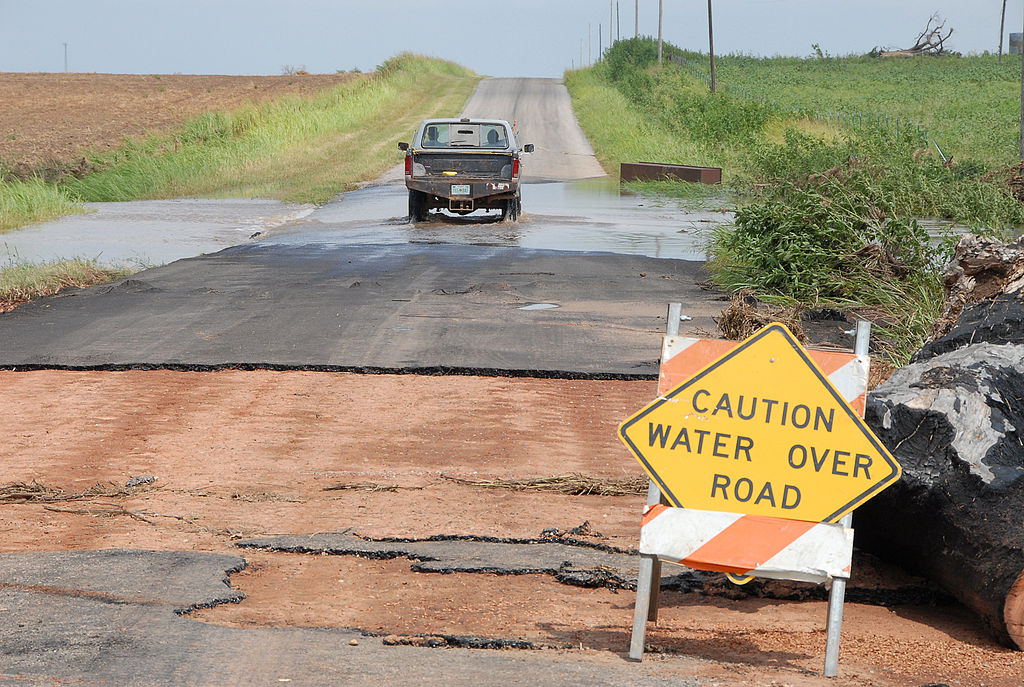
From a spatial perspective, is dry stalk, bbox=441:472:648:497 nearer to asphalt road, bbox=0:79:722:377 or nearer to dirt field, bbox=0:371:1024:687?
dirt field, bbox=0:371:1024:687

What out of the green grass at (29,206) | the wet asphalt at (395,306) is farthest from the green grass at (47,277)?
the green grass at (29,206)

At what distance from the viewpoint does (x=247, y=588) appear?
4.90 metres

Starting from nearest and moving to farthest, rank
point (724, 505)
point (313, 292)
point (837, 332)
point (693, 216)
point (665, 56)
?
point (724, 505) → point (837, 332) → point (313, 292) → point (693, 216) → point (665, 56)

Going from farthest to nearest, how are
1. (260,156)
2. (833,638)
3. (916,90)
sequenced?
(916,90) < (260,156) < (833,638)

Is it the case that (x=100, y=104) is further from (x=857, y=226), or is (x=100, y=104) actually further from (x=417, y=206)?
(x=857, y=226)

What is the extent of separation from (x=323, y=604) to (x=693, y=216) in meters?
20.0

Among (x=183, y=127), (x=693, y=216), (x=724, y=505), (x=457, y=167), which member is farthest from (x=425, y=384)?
(x=183, y=127)

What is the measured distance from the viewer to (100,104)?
6122 cm

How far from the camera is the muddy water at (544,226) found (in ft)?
62.7

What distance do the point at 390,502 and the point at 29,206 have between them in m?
20.0

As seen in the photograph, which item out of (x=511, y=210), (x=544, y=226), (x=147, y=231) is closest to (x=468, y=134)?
(x=511, y=210)

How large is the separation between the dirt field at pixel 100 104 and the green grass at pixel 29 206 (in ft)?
40.6

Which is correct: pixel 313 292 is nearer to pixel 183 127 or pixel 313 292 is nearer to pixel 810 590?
pixel 810 590

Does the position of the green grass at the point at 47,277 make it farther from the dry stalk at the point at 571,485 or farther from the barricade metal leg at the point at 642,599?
the barricade metal leg at the point at 642,599
